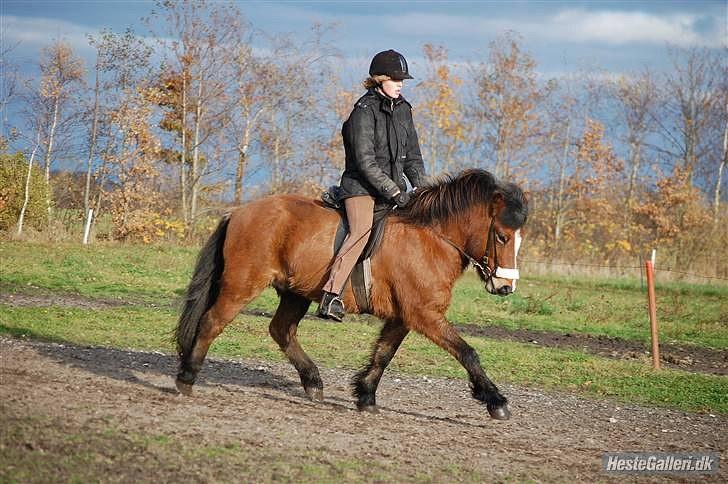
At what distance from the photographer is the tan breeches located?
784cm

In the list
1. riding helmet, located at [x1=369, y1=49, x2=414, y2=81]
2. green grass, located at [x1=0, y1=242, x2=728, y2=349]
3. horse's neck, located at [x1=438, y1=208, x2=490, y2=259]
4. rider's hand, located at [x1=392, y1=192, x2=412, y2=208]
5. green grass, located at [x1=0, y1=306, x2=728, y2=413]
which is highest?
riding helmet, located at [x1=369, y1=49, x2=414, y2=81]

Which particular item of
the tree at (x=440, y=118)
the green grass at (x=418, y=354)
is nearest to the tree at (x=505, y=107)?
the tree at (x=440, y=118)

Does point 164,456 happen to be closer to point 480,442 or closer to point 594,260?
point 480,442

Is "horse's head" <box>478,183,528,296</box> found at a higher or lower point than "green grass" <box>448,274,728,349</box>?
higher

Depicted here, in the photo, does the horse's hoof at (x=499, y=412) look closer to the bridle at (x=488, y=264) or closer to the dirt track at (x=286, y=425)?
the dirt track at (x=286, y=425)

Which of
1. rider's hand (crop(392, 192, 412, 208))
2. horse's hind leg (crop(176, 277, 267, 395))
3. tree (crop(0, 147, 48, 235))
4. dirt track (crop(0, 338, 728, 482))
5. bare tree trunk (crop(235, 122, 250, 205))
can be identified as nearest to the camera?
dirt track (crop(0, 338, 728, 482))

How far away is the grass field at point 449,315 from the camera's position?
11125 millimetres

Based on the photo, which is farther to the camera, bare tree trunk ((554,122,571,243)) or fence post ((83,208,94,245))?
bare tree trunk ((554,122,571,243))

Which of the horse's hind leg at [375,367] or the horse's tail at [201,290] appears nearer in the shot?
the horse's hind leg at [375,367]

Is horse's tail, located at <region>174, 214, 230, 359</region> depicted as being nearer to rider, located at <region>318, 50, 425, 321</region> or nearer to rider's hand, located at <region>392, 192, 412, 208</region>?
rider, located at <region>318, 50, 425, 321</region>

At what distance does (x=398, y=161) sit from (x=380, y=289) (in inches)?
48.0

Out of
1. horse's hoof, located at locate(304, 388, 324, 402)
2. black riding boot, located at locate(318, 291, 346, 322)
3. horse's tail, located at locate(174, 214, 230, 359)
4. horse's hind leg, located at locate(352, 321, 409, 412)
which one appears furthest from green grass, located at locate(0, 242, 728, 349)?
black riding boot, located at locate(318, 291, 346, 322)

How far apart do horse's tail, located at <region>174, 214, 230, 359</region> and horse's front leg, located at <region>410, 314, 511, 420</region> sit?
6.60 feet

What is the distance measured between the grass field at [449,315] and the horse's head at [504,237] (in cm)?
321
